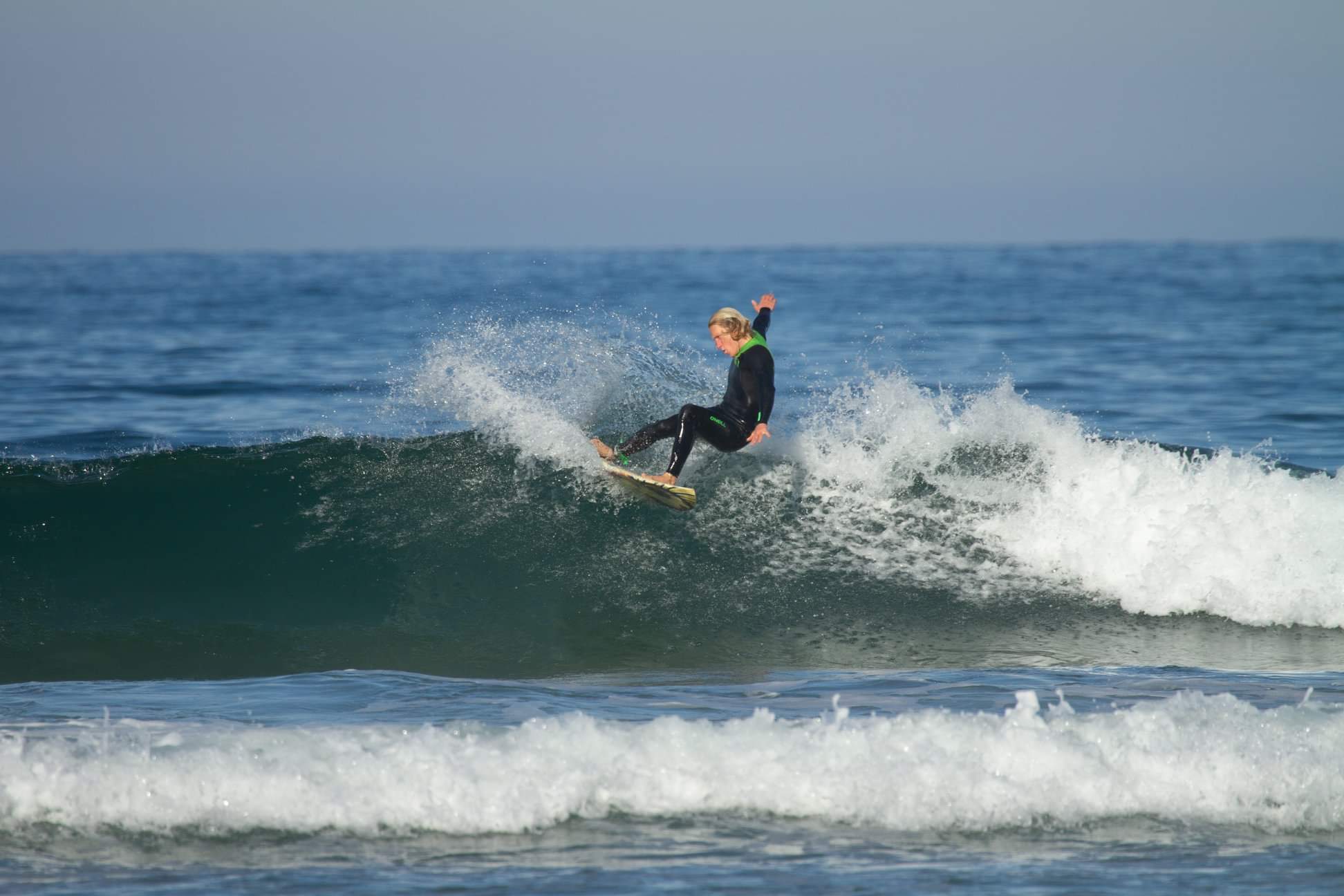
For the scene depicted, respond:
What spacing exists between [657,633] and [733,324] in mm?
2200

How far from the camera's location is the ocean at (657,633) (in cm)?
483

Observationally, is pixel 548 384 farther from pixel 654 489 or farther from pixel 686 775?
pixel 686 775

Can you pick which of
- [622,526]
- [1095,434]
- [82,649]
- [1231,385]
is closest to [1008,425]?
[1095,434]

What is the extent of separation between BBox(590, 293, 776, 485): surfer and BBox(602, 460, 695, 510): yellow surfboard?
0.07m

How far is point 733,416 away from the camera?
8.80m

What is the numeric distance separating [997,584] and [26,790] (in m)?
6.42

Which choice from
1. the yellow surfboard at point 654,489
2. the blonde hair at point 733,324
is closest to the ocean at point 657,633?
the yellow surfboard at point 654,489

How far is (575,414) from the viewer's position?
10789mm

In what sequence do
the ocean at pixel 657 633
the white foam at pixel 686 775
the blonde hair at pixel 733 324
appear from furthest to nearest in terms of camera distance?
the blonde hair at pixel 733 324 < the white foam at pixel 686 775 < the ocean at pixel 657 633

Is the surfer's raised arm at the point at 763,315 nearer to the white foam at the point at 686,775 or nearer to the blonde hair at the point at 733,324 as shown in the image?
the blonde hair at the point at 733,324

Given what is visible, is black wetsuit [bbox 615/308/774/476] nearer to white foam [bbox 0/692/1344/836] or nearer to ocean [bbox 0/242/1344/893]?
ocean [bbox 0/242/1344/893]

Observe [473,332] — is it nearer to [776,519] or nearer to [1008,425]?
[776,519]

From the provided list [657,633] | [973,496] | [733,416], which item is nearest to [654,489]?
[733,416]

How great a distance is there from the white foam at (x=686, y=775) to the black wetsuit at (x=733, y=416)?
11.7 ft
